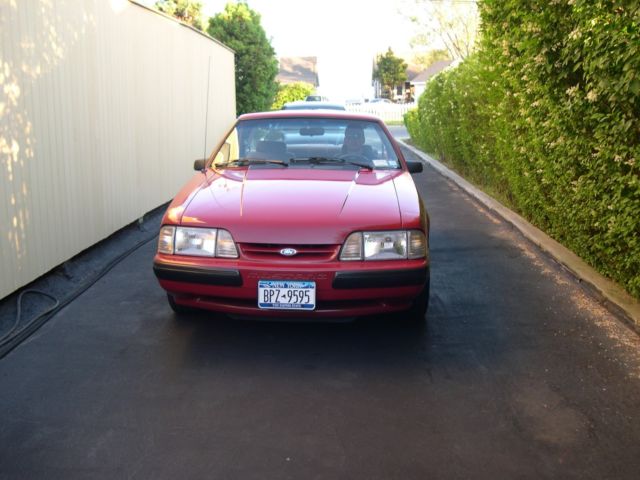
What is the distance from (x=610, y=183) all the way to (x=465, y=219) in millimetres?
4619

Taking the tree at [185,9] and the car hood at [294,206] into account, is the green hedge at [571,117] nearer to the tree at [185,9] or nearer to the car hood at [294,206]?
the car hood at [294,206]

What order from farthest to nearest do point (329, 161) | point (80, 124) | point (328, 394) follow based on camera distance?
1. point (80, 124)
2. point (329, 161)
3. point (328, 394)

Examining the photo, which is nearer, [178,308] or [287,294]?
[287,294]

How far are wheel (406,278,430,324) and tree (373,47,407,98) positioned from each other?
292 feet

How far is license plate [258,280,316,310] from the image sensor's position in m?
4.47

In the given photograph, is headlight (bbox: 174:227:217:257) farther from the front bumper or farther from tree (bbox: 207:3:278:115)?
tree (bbox: 207:3:278:115)

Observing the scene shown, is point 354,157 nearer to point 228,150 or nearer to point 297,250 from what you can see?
point 228,150

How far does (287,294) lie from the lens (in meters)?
4.49

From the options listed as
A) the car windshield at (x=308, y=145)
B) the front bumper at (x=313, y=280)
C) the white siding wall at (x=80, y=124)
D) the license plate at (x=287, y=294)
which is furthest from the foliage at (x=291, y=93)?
the license plate at (x=287, y=294)

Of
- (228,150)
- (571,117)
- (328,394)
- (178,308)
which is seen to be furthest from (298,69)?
(328,394)

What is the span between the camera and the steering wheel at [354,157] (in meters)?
6.02

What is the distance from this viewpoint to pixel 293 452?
3.44 m

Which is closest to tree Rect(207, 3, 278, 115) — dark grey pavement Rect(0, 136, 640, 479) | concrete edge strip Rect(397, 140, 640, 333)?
concrete edge strip Rect(397, 140, 640, 333)

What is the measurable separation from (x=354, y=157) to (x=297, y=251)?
69.4 inches
